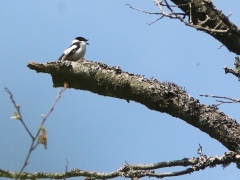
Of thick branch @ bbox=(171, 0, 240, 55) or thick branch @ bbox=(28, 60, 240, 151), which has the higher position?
thick branch @ bbox=(171, 0, 240, 55)

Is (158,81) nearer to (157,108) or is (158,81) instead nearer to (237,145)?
(157,108)

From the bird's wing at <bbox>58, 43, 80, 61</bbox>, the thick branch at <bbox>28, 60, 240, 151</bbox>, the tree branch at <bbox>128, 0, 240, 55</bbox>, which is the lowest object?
the thick branch at <bbox>28, 60, 240, 151</bbox>

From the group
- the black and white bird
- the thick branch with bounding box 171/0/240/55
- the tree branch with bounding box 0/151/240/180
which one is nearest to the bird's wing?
the black and white bird

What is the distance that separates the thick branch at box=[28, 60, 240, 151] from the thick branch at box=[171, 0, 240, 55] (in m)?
0.56

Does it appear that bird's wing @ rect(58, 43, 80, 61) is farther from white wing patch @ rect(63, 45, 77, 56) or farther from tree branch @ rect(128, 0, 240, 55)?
tree branch @ rect(128, 0, 240, 55)

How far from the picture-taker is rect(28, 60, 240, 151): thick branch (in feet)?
10.8

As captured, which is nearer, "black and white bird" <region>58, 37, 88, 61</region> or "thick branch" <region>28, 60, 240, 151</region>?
"thick branch" <region>28, 60, 240, 151</region>

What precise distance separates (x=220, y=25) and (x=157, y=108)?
2.91 ft

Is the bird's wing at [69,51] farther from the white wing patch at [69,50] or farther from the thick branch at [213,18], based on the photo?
the thick branch at [213,18]

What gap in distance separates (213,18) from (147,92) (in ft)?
2.79

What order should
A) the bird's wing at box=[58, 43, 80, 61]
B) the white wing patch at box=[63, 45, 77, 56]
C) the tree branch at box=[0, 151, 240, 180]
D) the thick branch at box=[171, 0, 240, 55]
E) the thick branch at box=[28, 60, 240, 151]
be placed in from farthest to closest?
the white wing patch at box=[63, 45, 77, 56], the bird's wing at box=[58, 43, 80, 61], the thick branch at box=[171, 0, 240, 55], the thick branch at box=[28, 60, 240, 151], the tree branch at box=[0, 151, 240, 180]

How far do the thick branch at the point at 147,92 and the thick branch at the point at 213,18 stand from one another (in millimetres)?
563

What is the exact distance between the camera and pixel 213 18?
3.53 m

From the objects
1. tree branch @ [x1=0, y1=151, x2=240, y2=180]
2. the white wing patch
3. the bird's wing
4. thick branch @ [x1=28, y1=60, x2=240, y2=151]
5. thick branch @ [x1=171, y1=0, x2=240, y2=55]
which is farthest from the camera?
the white wing patch
